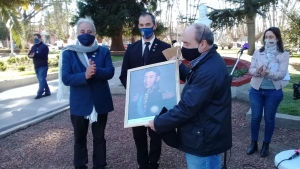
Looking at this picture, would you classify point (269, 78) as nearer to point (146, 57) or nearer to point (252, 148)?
point (252, 148)

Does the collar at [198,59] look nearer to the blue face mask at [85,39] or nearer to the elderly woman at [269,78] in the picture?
the blue face mask at [85,39]

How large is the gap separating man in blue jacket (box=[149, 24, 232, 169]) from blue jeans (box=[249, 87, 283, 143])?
1.99 metres

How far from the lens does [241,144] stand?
4574 mm

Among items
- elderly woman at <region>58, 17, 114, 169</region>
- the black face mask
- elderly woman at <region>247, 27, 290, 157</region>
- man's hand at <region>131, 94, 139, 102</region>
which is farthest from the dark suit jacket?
elderly woman at <region>247, 27, 290, 157</region>

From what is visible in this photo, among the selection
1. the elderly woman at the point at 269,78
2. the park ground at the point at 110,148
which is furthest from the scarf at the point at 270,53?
the park ground at the point at 110,148

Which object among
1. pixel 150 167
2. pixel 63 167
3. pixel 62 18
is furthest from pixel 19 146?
pixel 62 18

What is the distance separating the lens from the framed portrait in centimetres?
247

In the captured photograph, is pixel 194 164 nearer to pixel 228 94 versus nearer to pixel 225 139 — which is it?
pixel 225 139

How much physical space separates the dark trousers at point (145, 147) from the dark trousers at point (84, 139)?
0.43m

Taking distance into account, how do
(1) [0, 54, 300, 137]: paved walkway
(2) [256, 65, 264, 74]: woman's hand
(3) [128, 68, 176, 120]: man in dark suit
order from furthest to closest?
(1) [0, 54, 300, 137]: paved walkway
(2) [256, 65, 264, 74]: woman's hand
(3) [128, 68, 176, 120]: man in dark suit

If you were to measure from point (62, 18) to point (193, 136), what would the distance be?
5834cm

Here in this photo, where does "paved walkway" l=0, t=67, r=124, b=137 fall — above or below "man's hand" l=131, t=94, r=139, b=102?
below

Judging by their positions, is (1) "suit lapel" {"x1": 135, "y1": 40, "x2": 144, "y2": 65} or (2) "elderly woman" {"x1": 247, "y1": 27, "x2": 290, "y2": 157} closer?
(1) "suit lapel" {"x1": 135, "y1": 40, "x2": 144, "y2": 65}

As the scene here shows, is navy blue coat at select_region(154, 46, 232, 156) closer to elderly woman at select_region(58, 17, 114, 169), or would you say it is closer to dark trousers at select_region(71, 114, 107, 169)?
elderly woman at select_region(58, 17, 114, 169)
